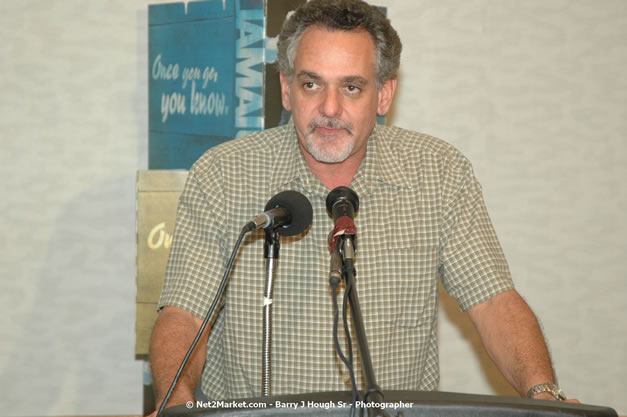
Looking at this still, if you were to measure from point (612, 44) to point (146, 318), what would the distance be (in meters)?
2.35

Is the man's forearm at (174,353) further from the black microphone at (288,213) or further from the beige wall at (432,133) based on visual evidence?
the beige wall at (432,133)

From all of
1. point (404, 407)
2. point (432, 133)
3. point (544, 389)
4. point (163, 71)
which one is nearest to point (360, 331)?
point (404, 407)

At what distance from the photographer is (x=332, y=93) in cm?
181

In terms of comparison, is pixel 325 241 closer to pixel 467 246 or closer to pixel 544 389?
pixel 467 246

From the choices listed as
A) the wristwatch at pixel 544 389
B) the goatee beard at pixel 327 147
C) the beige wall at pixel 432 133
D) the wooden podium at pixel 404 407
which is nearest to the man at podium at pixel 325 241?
the goatee beard at pixel 327 147

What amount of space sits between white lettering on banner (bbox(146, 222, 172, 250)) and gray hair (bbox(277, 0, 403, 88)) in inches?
36.8

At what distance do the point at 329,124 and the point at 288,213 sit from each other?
56 cm

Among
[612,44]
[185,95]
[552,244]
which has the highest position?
[612,44]

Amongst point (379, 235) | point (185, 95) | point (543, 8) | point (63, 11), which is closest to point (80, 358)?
point (185, 95)

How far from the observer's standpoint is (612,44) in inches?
121

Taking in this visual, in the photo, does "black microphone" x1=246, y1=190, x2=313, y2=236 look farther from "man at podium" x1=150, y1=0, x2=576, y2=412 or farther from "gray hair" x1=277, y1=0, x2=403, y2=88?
"gray hair" x1=277, y1=0, x2=403, y2=88

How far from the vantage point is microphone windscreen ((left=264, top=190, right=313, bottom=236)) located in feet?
4.33

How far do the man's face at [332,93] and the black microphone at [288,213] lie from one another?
0.52m

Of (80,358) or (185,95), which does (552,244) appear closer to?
(185,95)
